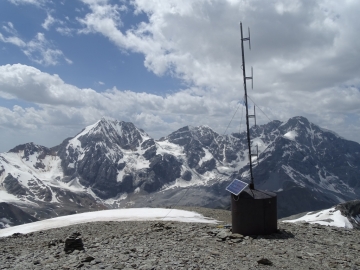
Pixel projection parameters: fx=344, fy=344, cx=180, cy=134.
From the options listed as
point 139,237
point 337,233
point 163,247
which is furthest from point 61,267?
point 337,233

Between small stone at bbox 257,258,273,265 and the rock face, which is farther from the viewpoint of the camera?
the rock face

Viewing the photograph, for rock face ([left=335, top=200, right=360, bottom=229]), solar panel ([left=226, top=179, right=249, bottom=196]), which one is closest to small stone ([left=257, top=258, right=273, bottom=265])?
solar panel ([left=226, top=179, right=249, bottom=196])

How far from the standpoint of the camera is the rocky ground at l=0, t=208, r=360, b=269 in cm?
1179

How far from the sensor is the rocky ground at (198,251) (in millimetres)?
11789

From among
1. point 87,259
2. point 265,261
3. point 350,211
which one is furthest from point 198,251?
point 350,211

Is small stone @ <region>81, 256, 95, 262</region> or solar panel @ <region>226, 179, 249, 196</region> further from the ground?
solar panel @ <region>226, 179, 249, 196</region>

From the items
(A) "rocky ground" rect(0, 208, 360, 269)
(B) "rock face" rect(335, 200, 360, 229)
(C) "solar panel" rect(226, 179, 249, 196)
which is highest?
(C) "solar panel" rect(226, 179, 249, 196)

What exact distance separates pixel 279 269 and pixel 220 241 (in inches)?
162

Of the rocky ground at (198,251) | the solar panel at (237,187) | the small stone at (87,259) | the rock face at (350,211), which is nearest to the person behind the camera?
the rocky ground at (198,251)

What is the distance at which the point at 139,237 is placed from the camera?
54.4ft

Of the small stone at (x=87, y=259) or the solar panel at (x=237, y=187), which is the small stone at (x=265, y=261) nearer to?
the solar panel at (x=237, y=187)

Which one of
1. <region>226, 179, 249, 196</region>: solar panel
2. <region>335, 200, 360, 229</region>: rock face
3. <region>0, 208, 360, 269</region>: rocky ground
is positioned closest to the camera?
<region>0, 208, 360, 269</region>: rocky ground

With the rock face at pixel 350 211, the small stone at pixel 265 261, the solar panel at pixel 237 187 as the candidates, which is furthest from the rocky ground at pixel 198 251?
the rock face at pixel 350 211

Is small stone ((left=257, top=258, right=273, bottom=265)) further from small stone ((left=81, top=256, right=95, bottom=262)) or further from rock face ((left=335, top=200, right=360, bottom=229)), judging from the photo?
rock face ((left=335, top=200, right=360, bottom=229))
